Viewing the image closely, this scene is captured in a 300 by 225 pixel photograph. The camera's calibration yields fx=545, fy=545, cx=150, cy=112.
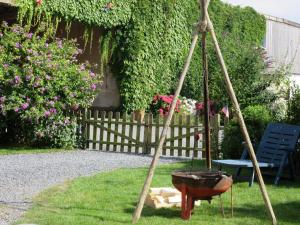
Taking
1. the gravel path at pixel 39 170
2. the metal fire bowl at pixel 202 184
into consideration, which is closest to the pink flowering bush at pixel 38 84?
the gravel path at pixel 39 170

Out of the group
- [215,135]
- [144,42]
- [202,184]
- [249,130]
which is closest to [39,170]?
[215,135]

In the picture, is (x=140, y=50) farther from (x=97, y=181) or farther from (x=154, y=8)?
(x=97, y=181)

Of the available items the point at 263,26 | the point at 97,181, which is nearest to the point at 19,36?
the point at 97,181

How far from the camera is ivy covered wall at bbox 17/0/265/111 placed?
51.9 ft

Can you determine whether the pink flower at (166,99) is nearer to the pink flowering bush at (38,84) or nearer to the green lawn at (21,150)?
the pink flowering bush at (38,84)

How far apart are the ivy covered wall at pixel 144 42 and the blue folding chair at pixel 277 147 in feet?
25.1

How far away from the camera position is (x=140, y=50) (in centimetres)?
1773

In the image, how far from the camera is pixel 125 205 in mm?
6805

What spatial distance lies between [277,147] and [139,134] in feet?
14.9

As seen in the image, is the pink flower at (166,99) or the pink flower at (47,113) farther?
the pink flower at (166,99)

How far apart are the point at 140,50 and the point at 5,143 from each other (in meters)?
5.88

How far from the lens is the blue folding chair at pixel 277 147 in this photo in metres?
8.77

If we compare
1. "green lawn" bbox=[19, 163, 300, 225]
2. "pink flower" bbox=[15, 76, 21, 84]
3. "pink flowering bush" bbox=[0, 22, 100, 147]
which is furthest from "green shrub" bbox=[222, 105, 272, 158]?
"pink flower" bbox=[15, 76, 21, 84]

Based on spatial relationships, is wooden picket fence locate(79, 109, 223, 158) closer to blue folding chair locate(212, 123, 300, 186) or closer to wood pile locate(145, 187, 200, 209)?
blue folding chair locate(212, 123, 300, 186)
